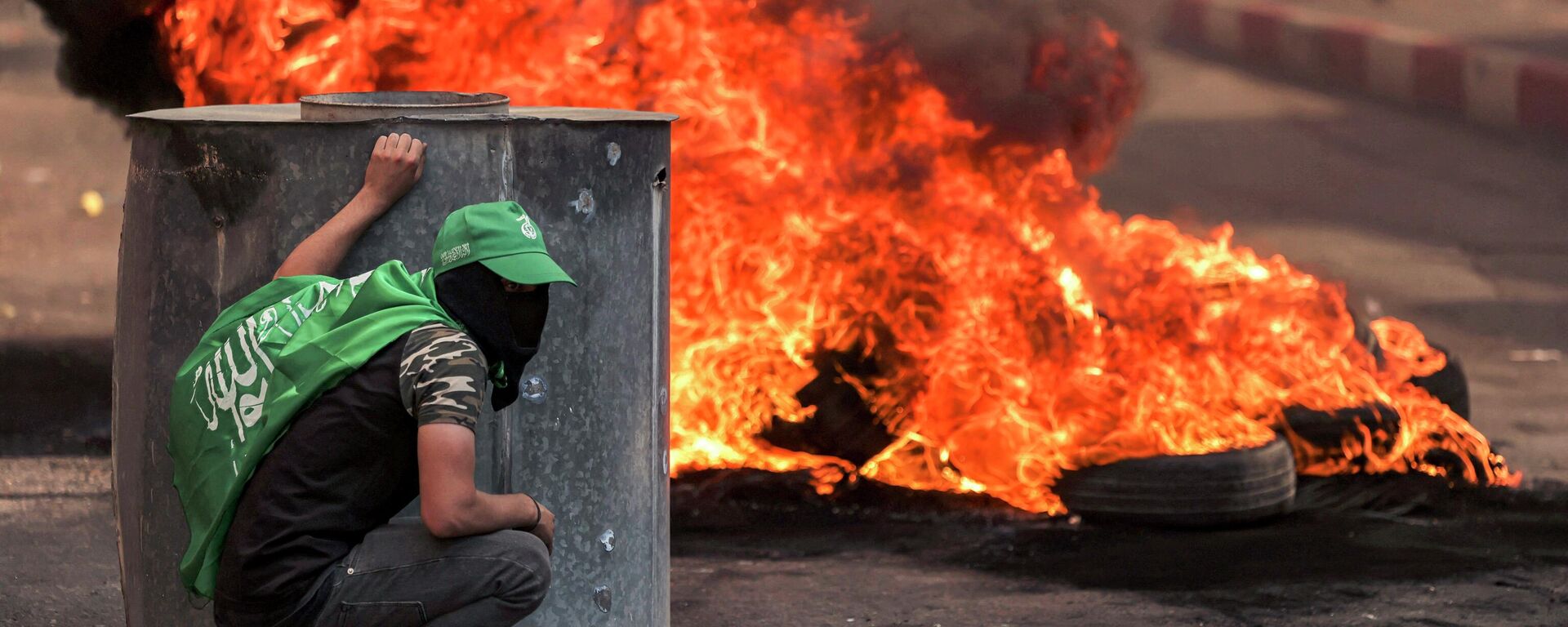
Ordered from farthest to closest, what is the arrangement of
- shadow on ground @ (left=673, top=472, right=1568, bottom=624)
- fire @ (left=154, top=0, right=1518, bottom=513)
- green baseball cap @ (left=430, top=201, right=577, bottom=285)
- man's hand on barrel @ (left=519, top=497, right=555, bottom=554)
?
fire @ (left=154, top=0, right=1518, bottom=513), shadow on ground @ (left=673, top=472, right=1568, bottom=624), man's hand on barrel @ (left=519, top=497, right=555, bottom=554), green baseball cap @ (left=430, top=201, right=577, bottom=285)

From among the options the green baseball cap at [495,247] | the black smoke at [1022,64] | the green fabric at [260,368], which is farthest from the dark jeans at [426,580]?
the black smoke at [1022,64]

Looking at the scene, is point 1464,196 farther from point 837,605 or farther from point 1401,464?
point 837,605

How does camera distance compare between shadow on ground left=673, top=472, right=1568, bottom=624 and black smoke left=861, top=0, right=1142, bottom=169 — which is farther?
black smoke left=861, top=0, right=1142, bottom=169

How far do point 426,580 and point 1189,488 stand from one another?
3.28 m

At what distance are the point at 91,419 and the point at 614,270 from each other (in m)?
4.11

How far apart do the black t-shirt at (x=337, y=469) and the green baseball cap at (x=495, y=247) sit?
0.44 ft

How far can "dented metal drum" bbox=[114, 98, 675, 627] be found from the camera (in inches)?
132

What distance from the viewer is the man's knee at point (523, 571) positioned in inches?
122

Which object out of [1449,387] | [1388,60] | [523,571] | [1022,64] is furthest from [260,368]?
[1388,60]

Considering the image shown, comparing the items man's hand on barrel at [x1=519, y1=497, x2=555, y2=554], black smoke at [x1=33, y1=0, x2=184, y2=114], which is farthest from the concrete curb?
man's hand on barrel at [x1=519, y1=497, x2=555, y2=554]

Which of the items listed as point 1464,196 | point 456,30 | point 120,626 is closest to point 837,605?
point 120,626

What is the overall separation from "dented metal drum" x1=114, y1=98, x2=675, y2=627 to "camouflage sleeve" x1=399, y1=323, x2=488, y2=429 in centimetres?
52

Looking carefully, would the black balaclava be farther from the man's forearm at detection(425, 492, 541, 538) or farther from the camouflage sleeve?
the man's forearm at detection(425, 492, 541, 538)

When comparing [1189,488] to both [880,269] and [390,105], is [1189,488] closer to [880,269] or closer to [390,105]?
[880,269]
